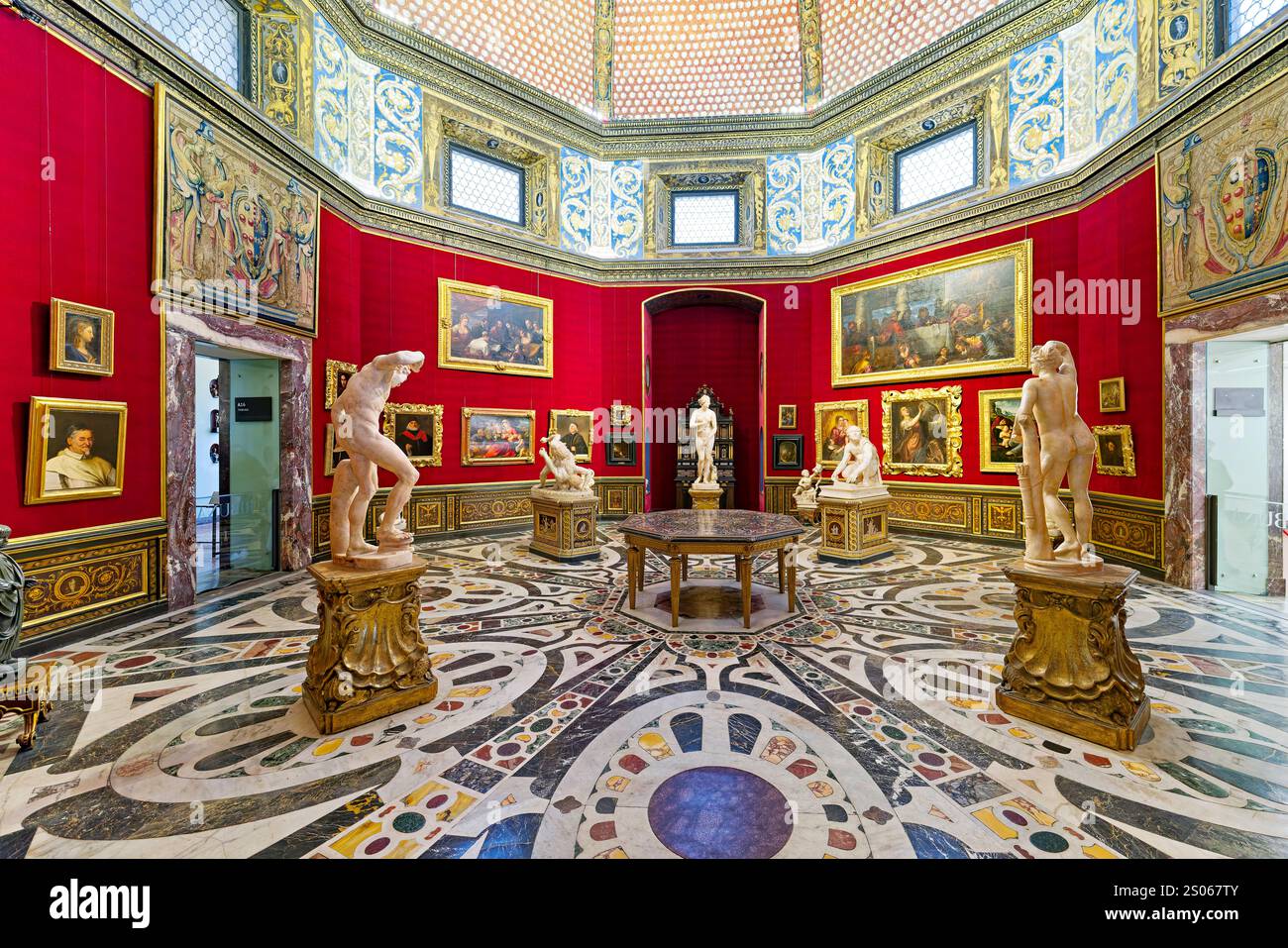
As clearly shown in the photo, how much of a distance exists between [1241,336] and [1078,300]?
295 cm

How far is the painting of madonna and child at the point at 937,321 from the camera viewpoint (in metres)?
10.4

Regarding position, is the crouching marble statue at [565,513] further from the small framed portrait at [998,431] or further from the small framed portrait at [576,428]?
the small framed portrait at [998,431]

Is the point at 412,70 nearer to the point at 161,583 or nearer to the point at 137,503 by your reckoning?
the point at 137,503

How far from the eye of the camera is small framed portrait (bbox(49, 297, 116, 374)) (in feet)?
16.9

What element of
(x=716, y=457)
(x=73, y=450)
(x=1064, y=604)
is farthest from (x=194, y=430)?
(x=716, y=457)

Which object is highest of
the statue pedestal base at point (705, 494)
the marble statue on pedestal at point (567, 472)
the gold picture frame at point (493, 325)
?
the gold picture frame at point (493, 325)

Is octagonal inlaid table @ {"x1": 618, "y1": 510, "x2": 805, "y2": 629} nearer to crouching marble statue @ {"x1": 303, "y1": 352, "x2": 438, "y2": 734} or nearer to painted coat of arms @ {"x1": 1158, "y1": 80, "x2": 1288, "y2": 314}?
crouching marble statue @ {"x1": 303, "y1": 352, "x2": 438, "y2": 734}

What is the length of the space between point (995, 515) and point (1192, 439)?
3.78m

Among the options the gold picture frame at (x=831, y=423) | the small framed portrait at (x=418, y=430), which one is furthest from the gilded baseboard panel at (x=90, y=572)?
the gold picture frame at (x=831, y=423)

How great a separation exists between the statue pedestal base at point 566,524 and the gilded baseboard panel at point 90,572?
207 inches

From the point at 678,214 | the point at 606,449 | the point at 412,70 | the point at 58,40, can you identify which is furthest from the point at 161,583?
the point at 678,214

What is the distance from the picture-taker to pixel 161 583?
623cm

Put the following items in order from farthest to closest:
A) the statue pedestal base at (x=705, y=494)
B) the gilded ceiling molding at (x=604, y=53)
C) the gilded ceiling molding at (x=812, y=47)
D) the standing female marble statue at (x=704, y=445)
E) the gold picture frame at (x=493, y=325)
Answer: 1. the gilded ceiling molding at (x=604, y=53)
2. the gilded ceiling molding at (x=812, y=47)
3. the standing female marble statue at (x=704, y=445)
4. the statue pedestal base at (x=705, y=494)
5. the gold picture frame at (x=493, y=325)

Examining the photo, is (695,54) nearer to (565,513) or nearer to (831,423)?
(831,423)
